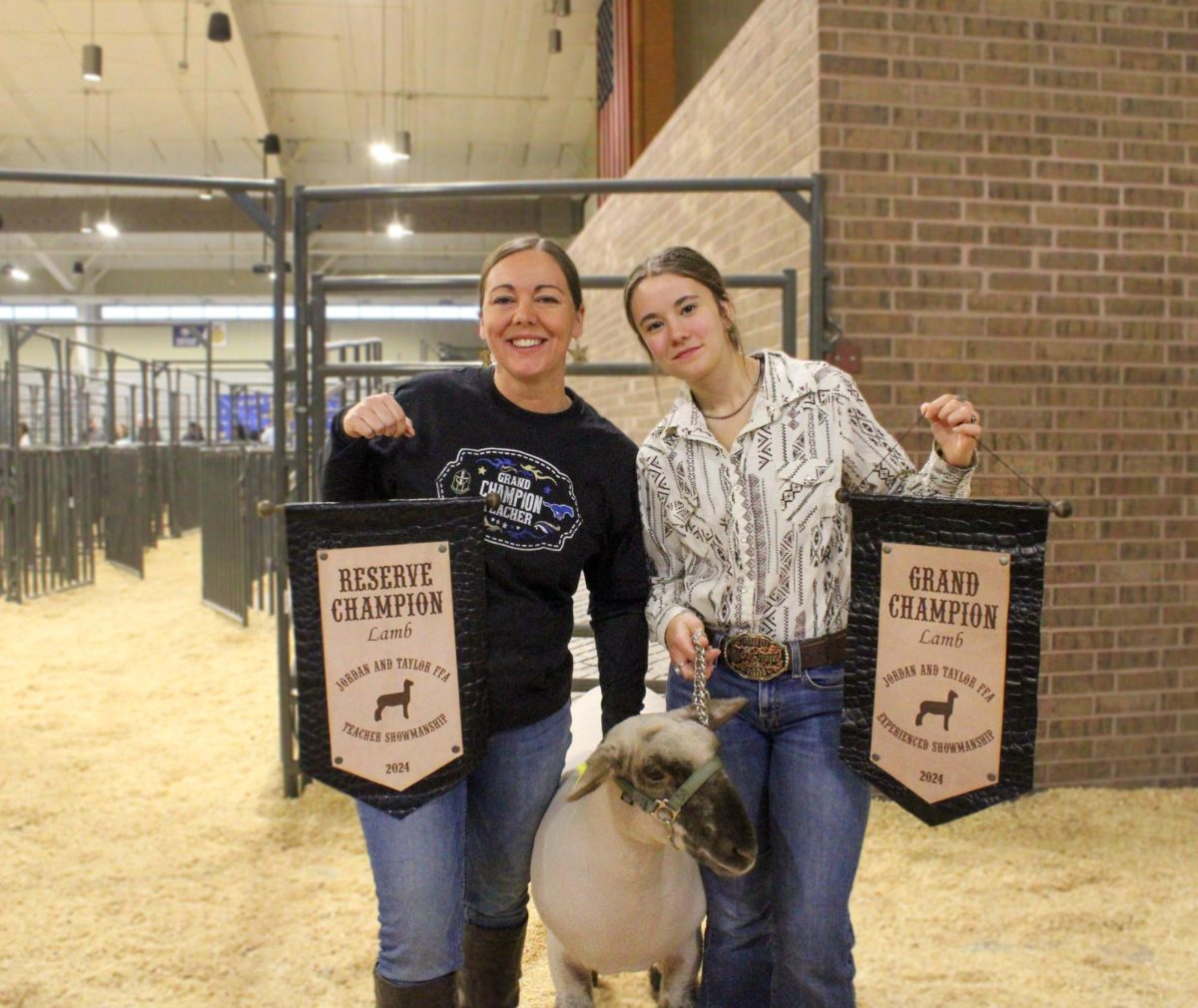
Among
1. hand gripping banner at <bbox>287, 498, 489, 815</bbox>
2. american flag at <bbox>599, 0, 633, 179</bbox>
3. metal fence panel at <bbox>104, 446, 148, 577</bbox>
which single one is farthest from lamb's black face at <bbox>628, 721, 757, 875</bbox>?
metal fence panel at <bbox>104, 446, 148, 577</bbox>

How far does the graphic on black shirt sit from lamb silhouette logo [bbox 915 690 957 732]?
658 mm

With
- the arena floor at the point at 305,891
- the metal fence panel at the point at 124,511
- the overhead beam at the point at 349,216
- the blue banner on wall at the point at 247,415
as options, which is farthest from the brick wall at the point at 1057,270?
the overhead beam at the point at 349,216

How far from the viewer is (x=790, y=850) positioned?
170 centimetres

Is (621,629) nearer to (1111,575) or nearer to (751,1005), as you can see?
(751,1005)

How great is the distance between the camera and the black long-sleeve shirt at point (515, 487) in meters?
1.70

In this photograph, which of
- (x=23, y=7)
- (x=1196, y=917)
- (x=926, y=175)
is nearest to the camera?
(x=1196, y=917)

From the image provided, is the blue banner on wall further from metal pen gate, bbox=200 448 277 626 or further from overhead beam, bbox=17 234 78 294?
overhead beam, bbox=17 234 78 294

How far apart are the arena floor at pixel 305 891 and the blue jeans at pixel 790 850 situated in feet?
2.88

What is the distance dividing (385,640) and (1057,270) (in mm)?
3308

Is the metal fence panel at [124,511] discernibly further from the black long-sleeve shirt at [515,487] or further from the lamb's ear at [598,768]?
the lamb's ear at [598,768]

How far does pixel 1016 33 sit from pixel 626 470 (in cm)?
302

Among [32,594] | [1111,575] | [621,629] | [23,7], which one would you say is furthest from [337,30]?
[621,629]

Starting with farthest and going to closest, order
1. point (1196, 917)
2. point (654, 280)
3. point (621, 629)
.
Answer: point (1196, 917) → point (621, 629) → point (654, 280)

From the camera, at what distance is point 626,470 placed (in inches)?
71.9
